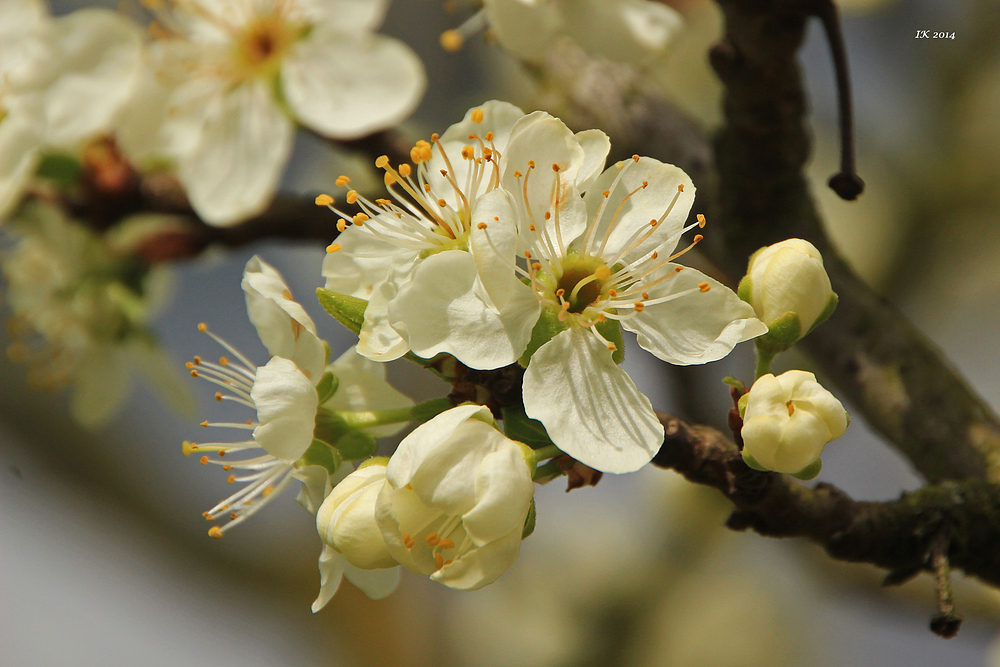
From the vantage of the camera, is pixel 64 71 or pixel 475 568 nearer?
pixel 475 568

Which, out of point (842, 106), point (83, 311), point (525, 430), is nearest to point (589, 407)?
point (525, 430)

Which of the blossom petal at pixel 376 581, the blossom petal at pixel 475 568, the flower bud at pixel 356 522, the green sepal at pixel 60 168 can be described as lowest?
the green sepal at pixel 60 168

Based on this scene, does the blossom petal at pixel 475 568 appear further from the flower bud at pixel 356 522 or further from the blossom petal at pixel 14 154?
the blossom petal at pixel 14 154

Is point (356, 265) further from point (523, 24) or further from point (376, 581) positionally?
point (523, 24)

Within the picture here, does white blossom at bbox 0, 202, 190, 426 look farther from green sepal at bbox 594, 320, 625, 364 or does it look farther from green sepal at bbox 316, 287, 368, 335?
green sepal at bbox 594, 320, 625, 364

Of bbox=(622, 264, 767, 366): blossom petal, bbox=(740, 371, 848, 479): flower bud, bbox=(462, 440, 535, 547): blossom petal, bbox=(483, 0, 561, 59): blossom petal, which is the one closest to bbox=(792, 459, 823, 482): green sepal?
bbox=(740, 371, 848, 479): flower bud

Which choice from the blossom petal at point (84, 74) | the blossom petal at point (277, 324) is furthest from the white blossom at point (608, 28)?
the blossom petal at point (84, 74)
